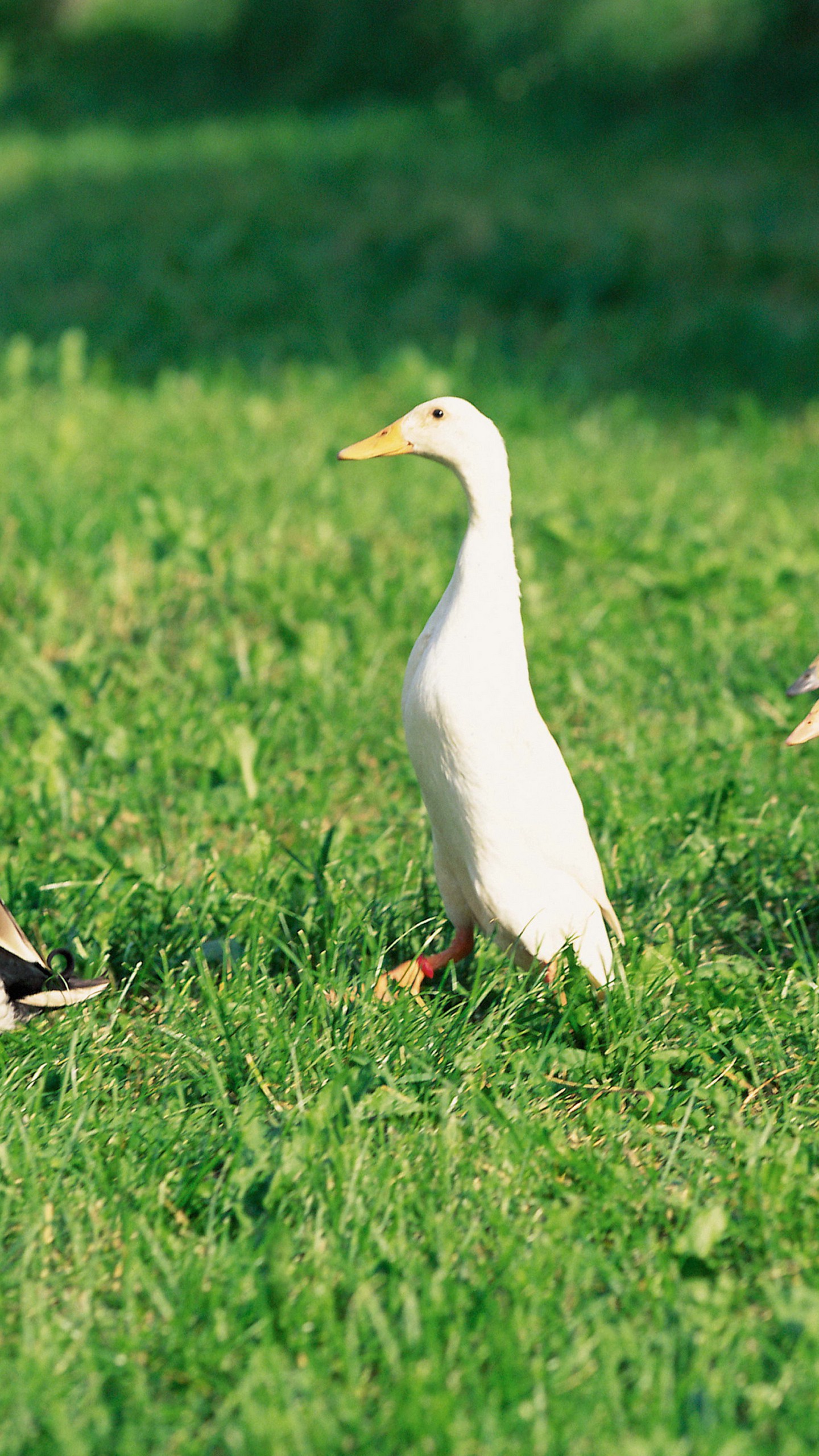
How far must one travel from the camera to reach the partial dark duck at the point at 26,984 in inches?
105

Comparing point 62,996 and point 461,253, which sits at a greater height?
point 461,253

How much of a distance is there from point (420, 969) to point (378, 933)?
241 millimetres

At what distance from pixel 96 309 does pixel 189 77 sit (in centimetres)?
847

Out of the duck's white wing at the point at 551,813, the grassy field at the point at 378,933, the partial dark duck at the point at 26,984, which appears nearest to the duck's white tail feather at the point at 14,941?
the partial dark duck at the point at 26,984

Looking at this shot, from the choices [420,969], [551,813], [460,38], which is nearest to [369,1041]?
[420,969]

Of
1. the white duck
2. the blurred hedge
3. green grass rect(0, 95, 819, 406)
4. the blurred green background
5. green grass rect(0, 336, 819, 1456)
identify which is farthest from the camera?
the blurred hedge

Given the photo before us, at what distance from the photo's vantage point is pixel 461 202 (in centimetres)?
1030

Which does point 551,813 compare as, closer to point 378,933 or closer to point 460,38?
point 378,933

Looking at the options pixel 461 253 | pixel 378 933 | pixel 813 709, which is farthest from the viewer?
pixel 461 253

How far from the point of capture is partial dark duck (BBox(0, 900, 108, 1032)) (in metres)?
2.66

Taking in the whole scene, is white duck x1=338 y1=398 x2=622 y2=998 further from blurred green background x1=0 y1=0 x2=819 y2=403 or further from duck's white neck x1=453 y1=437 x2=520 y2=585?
blurred green background x1=0 y1=0 x2=819 y2=403

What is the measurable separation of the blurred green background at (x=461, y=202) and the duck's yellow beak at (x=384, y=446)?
5656 millimetres

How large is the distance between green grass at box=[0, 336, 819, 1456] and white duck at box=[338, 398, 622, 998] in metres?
0.15

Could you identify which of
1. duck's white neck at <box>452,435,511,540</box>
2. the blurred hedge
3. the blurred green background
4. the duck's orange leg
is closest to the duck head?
duck's white neck at <box>452,435,511,540</box>
